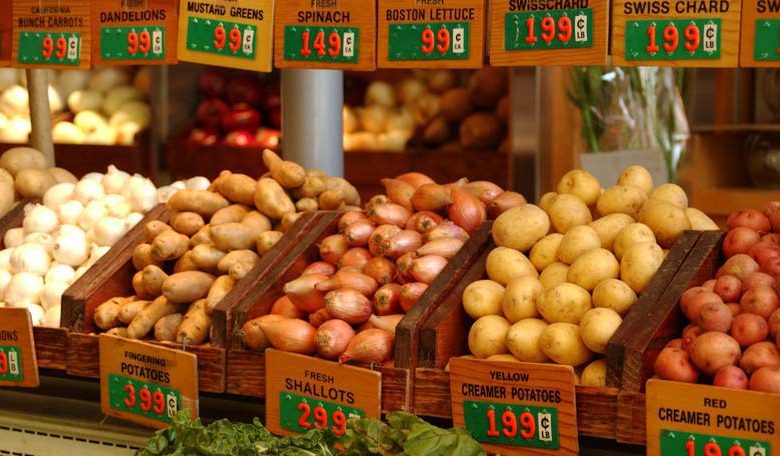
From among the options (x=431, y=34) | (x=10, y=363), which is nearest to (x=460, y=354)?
(x=431, y=34)

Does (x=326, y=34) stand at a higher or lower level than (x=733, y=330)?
higher

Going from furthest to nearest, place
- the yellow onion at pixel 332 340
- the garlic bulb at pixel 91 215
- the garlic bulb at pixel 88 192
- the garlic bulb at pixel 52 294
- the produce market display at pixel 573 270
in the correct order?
1. the garlic bulb at pixel 88 192
2. the garlic bulb at pixel 91 215
3. the garlic bulb at pixel 52 294
4. the yellow onion at pixel 332 340
5. the produce market display at pixel 573 270

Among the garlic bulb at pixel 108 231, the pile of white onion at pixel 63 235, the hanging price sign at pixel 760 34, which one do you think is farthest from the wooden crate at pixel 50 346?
the hanging price sign at pixel 760 34

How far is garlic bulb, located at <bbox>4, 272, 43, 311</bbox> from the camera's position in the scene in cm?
289

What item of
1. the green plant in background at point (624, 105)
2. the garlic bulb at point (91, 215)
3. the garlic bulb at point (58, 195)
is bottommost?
the garlic bulb at point (91, 215)

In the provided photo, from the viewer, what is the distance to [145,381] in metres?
2.48

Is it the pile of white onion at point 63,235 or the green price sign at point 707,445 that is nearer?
the green price sign at point 707,445

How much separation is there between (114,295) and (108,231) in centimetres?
24

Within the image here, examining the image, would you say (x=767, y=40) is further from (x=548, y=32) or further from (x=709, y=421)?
(x=709, y=421)

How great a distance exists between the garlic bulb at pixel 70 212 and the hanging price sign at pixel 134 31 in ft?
1.81

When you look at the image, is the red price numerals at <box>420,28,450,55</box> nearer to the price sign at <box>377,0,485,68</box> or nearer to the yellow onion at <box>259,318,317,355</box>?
the price sign at <box>377,0,485,68</box>

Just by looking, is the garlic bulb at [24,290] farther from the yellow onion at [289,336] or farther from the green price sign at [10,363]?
the yellow onion at [289,336]

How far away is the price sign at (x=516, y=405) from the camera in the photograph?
78.6 inches

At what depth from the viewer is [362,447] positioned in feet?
6.68
